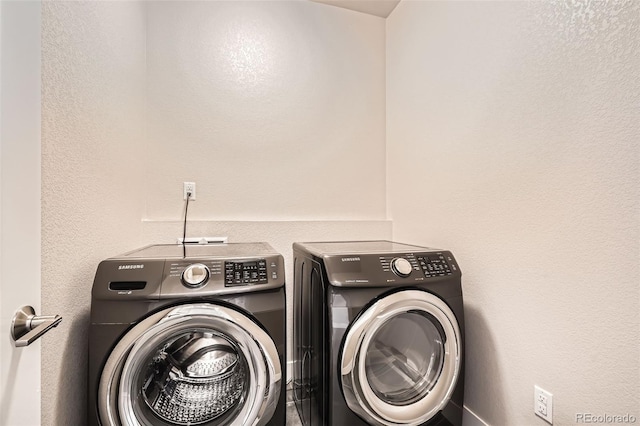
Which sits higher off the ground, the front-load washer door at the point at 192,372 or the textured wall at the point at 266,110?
the textured wall at the point at 266,110

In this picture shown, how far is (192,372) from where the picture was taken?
51.1 inches

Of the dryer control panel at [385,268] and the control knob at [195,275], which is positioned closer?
the control knob at [195,275]

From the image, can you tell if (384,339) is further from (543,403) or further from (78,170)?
(78,170)

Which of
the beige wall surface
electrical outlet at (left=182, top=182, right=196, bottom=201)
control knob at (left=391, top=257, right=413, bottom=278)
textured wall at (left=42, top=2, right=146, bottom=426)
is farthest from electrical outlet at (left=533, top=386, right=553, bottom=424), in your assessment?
electrical outlet at (left=182, top=182, right=196, bottom=201)

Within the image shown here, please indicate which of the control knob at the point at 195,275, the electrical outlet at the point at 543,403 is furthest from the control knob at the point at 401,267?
the control knob at the point at 195,275

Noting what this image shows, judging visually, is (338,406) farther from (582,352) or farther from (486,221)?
(486,221)

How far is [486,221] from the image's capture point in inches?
58.6

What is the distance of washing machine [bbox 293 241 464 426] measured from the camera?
4.10 feet

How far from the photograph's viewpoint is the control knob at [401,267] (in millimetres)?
1338

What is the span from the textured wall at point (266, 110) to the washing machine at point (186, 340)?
2.88ft

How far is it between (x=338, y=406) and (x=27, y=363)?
1018 mm

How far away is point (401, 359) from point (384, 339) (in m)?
0.15

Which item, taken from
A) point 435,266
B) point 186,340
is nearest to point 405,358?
point 435,266

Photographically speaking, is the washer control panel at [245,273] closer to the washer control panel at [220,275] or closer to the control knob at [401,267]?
the washer control panel at [220,275]
